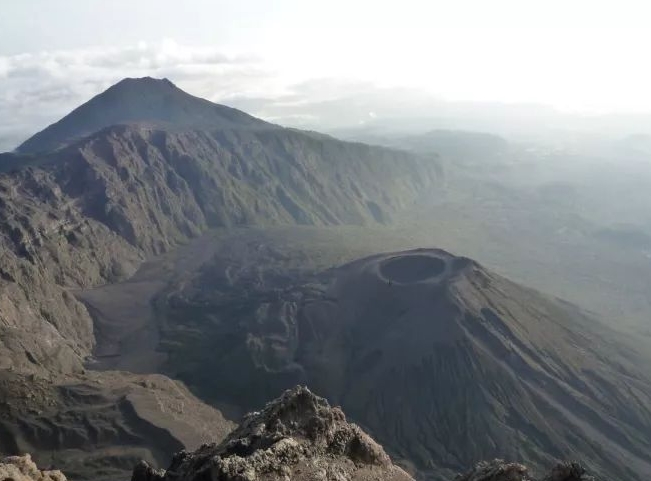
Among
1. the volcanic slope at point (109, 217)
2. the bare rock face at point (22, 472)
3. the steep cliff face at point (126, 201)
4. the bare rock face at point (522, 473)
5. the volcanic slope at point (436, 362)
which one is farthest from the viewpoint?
the steep cliff face at point (126, 201)

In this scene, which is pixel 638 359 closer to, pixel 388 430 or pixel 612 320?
pixel 612 320

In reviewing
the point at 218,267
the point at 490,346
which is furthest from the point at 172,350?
the point at 490,346

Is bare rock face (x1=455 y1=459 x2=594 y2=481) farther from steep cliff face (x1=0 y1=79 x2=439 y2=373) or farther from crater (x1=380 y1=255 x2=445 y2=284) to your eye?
crater (x1=380 y1=255 x2=445 y2=284)

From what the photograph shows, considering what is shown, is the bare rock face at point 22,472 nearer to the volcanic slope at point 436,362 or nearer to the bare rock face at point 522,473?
the bare rock face at point 522,473

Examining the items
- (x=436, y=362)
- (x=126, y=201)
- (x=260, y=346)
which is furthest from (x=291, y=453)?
(x=126, y=201)

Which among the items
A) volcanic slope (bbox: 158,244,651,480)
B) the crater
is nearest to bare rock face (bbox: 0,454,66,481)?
volcanic slope (bbox: 158,244,651,480)

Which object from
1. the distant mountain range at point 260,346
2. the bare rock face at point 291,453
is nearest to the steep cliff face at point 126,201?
the distant mountain range at point 260,346

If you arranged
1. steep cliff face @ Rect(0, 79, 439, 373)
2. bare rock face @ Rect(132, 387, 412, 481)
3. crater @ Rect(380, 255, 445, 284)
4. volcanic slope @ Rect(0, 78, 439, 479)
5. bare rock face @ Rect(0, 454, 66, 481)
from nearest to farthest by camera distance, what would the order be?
bare rock face @ Rect(132, 387, 412, 481) < bare rock face @ Rect(0, 454, 66, 481) < volcanic slope @ Rect(0, 78, 439, 479) < steep cliff face @ Rect(0, 79, 439, 373) < crater @ Rect(380, 255, 445, 284)
